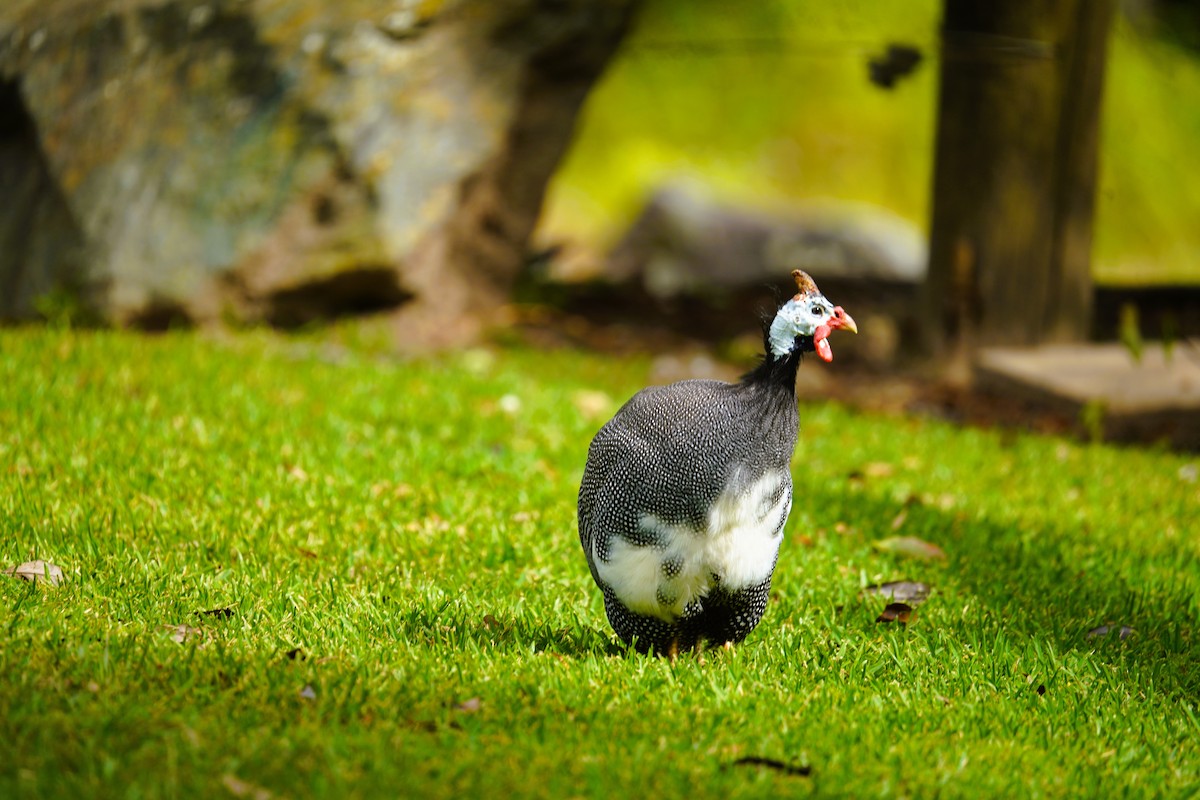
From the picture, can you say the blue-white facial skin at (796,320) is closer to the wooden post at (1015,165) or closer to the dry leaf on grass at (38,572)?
the dry leaf on grass at (38,572)

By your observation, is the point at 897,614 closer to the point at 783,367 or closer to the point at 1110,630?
the point at 1110,630

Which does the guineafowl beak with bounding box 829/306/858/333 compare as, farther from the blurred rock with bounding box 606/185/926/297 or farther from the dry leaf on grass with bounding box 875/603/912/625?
the blurred rock with bounding box 606/185/926/297

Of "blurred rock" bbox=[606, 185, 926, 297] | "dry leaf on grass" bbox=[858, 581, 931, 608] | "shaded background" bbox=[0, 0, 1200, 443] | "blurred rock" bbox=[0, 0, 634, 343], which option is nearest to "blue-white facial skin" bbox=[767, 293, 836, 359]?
"dry leaf on grass" bbox=[858, 581, 931, 608]

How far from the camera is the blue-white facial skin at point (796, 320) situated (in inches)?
119

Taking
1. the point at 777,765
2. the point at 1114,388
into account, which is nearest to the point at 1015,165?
the point at 1114,388

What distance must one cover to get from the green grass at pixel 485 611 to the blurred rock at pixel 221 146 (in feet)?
2.32

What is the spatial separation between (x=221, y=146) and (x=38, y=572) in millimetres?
3402

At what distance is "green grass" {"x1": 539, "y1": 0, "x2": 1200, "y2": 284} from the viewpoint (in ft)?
42.3

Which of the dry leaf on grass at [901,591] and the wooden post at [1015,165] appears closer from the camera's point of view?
the dry leaf on grass at [901,591]

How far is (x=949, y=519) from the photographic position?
15.6 feet

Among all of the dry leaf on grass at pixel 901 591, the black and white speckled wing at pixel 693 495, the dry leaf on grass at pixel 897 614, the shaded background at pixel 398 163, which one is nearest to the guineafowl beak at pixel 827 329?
the black and white speckled wing at pixel 693 495

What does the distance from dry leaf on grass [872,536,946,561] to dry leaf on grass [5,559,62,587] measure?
98.1 inches

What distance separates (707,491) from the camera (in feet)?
9.86

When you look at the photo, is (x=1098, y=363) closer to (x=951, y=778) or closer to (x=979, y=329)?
(x=979, y=329)
